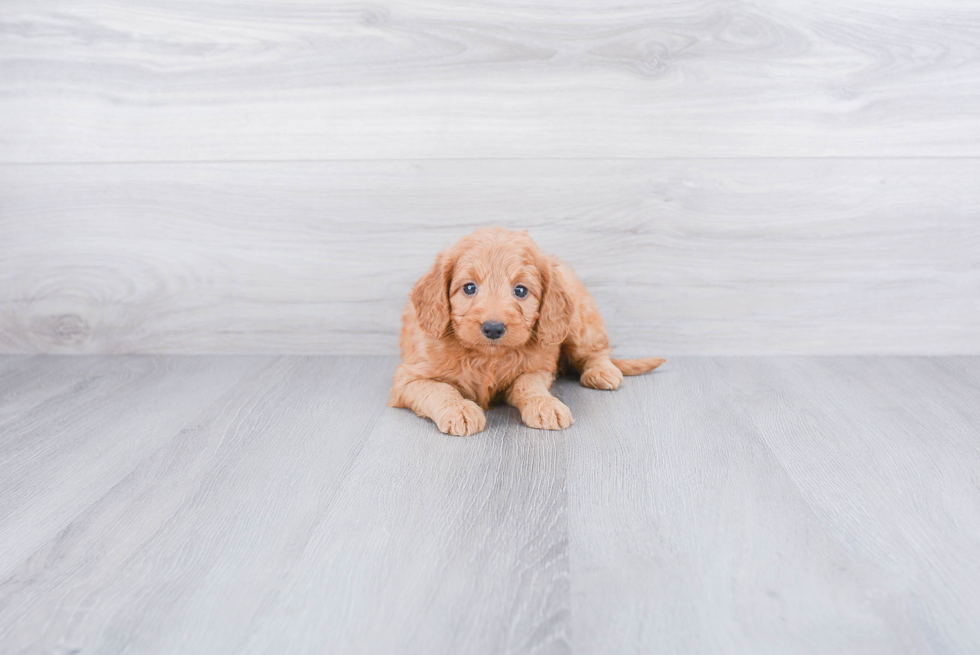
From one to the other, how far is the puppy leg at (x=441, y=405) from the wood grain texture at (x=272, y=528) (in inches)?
1.2

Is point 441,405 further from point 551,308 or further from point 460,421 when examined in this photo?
point 551,308

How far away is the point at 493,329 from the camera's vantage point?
1.56m

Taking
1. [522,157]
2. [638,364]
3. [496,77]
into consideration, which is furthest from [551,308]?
[496,77]

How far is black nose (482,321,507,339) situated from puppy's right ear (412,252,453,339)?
0.38 feet

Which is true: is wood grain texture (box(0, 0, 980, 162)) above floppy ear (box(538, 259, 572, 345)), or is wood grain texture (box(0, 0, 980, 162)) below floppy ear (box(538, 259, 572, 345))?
above

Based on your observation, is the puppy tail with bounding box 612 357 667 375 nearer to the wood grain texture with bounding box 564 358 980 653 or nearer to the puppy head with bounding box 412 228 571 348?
the wood grain texture with bounding box 564 358 980 653

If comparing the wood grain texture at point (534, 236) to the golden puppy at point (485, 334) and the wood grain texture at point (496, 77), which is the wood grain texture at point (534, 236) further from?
the golden puppy at point (485, 334)

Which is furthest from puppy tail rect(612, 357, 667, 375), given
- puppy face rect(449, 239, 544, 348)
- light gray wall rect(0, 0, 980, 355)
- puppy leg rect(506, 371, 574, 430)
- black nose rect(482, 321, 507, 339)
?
black nose rect(482, 321, 507, 339)

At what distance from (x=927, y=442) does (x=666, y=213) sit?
90 cm

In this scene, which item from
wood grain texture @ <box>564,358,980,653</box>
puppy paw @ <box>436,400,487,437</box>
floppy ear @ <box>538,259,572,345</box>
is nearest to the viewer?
wood grain texture @ <box>564,358,980,653</box>

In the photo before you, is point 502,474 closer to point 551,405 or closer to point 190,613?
point 551,405

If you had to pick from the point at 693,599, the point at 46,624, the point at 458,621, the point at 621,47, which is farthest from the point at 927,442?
the point at 46,624

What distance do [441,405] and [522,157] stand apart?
0.83 meters

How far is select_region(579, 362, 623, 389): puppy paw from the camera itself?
1865 millimetres
